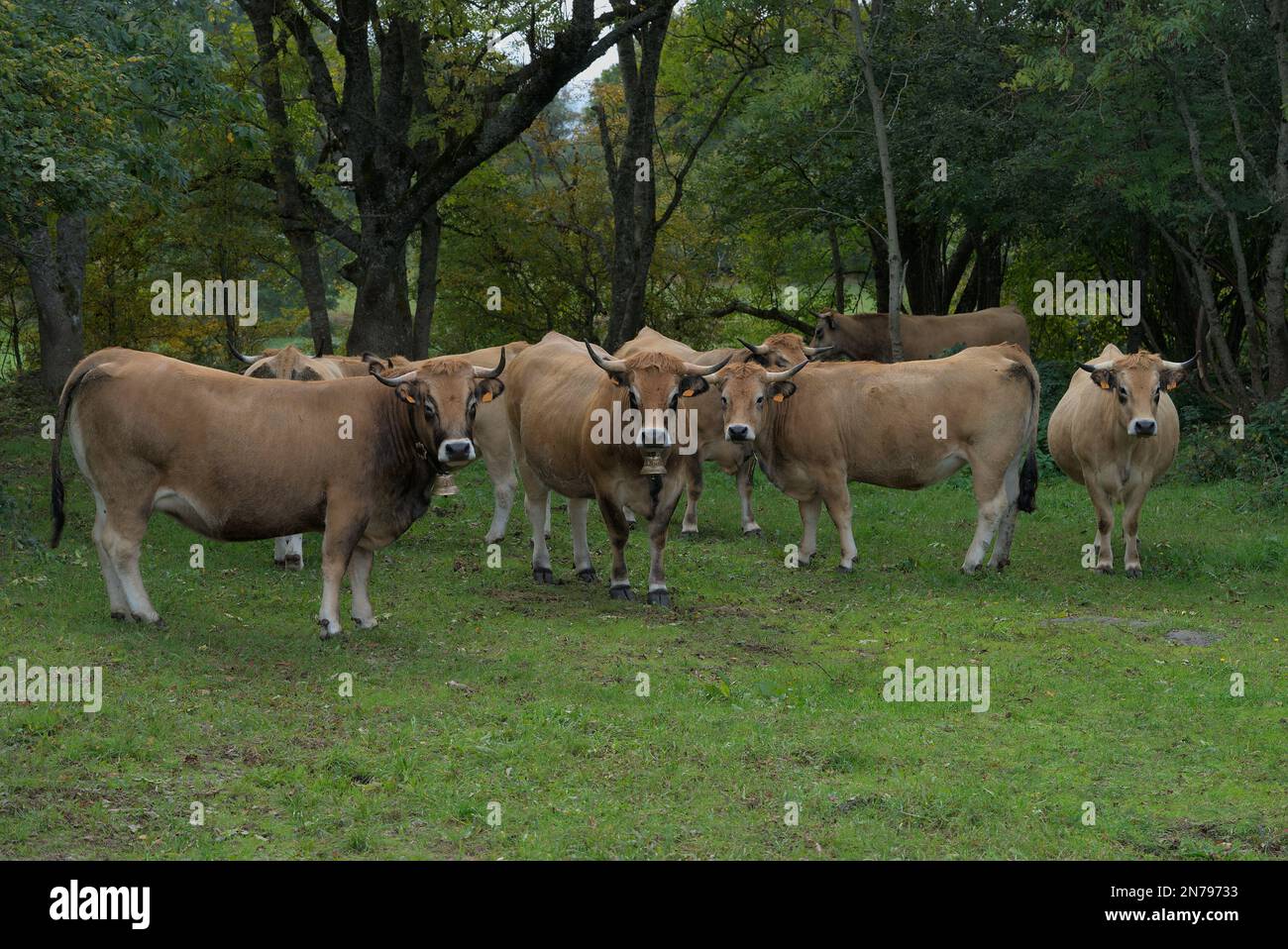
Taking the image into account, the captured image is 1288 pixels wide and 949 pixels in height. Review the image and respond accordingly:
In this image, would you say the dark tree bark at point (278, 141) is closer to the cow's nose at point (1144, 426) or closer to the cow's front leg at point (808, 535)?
the cow's front leg at point (808, 535)

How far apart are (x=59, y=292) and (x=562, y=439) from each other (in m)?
12.5

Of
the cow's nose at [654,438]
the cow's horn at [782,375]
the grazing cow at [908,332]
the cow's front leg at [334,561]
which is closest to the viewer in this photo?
the cow's front leg at [334,561]

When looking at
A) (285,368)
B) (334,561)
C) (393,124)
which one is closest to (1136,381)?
(334,561)

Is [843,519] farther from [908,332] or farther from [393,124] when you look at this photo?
[908,332]

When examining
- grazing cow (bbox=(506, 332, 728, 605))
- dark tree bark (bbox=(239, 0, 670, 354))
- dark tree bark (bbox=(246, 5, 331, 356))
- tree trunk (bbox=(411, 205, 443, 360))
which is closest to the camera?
grazing cow (bbox=(506, 332, 728, 605))

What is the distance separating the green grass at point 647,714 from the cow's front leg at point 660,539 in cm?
31

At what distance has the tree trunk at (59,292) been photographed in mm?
21469

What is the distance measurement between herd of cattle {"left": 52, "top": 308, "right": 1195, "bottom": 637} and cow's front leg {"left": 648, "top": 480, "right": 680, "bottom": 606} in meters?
0.02

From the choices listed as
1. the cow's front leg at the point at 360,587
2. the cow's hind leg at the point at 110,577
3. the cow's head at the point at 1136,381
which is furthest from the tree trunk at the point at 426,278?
the cow's hind leg at the point at 110,577

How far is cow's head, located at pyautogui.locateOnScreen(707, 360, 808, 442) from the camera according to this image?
14141mm

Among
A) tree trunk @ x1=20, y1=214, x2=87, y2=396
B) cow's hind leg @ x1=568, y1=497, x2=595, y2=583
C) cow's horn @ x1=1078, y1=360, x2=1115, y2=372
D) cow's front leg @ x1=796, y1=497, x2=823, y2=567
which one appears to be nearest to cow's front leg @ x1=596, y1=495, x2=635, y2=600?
cow's hind leg @ x1=568, y1=497, x2=595, y2=583

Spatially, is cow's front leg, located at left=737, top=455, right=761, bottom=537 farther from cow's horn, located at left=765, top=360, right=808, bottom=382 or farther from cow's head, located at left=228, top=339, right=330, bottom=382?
cow's head, located at left=228, top=339, right=330, bottom=382

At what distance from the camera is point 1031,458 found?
1474cm

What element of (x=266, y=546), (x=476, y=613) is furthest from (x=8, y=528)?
(x=476, y=613)
